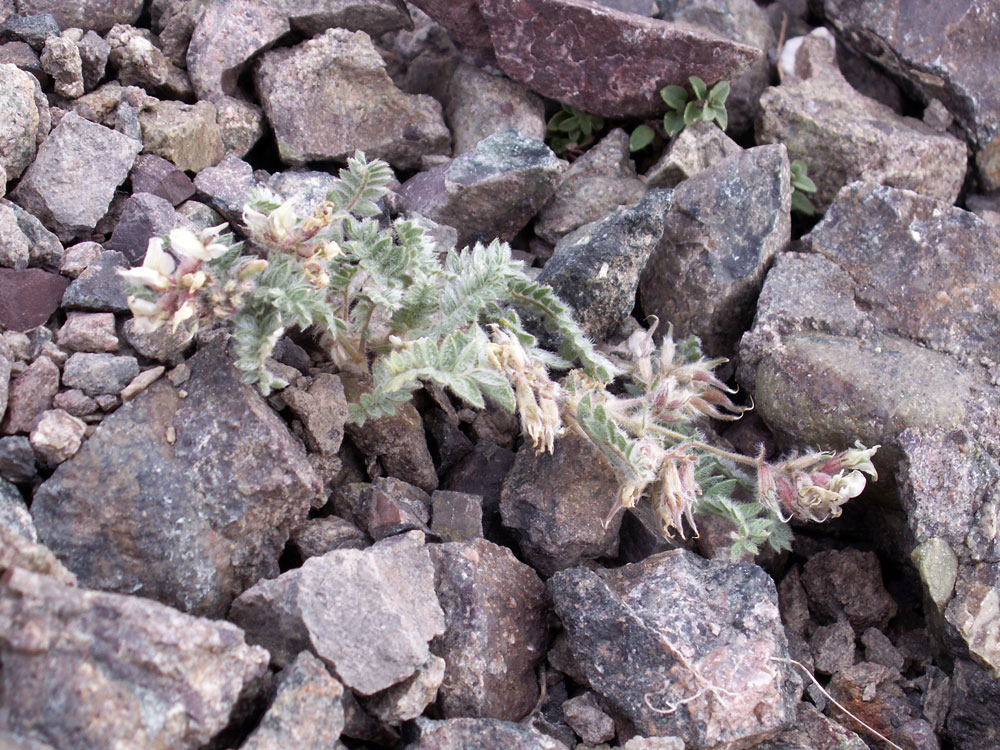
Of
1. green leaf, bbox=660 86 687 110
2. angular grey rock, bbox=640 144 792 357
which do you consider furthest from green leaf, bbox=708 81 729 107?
angular grey rock, bbox=640 144 792 357

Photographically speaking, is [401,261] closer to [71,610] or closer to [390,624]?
[390,624]

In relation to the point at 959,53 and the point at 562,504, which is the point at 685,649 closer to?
the point at 562,504

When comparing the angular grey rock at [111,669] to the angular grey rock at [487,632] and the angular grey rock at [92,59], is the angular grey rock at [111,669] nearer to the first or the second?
the angular grey rock at [487,632]

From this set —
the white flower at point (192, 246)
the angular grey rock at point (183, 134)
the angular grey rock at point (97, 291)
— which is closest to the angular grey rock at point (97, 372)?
the angular grey rock at point (97, 291)

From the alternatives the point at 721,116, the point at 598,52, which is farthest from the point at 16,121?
the point at 721,116

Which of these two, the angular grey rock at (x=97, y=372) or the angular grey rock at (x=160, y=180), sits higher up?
the angular grey rock at (x=160, y=180)

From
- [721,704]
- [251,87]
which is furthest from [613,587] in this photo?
[251,87]
